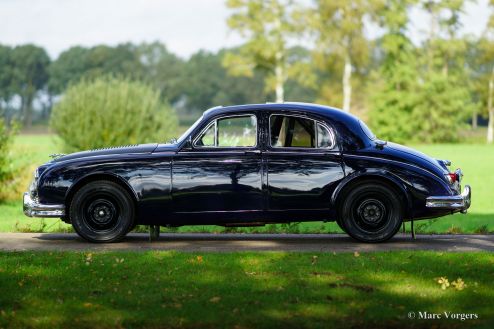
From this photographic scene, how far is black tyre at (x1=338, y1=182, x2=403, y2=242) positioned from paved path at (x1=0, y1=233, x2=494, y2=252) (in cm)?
17

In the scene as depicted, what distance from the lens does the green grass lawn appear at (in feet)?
24.2

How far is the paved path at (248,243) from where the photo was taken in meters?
10.9

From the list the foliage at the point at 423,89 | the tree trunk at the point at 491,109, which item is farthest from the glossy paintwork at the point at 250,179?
the tree trunk at the point at 491,109

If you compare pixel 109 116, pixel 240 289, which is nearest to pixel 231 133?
pixel 240 289

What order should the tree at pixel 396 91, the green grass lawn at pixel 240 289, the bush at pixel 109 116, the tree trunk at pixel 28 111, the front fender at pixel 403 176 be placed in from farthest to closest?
the tree trunk at pixel 28 111 < the tree at pixel 396 91 < the bush at pixel 109 116 < the front fender at pixel 403 176 < the green grass lawn at pixel 240 289

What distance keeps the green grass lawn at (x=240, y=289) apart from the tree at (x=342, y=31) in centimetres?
7013

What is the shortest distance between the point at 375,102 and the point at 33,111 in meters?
95.6

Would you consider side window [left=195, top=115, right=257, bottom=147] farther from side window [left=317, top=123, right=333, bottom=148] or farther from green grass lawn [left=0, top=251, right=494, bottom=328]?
green grass lawn [left=0, top=251, right=494, bottom=328]

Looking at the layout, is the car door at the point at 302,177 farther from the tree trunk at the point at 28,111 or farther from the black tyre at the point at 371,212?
the tree trunk at the point at 28,111

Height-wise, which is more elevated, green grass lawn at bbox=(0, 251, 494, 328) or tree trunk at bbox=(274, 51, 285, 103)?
tree trunk at bbox=(274, 51, 285, 103)

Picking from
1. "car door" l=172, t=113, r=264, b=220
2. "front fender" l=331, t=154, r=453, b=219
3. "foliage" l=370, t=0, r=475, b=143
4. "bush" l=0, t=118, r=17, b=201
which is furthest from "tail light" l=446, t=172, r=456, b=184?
"foliage" l=370, t=0, r=475, b=143

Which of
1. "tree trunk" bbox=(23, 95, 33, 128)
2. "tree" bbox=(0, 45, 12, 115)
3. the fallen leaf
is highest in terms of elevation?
"tree" bbox=(0, 45, 12, 115)

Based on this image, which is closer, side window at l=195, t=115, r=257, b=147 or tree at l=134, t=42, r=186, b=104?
side window at l=195, t=115, r=257, b=147

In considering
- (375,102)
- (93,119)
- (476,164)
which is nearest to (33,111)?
(375,102)
